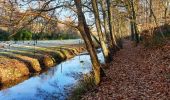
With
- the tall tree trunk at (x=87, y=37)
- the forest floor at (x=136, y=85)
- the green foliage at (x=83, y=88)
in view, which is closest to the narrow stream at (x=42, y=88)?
the green foliage at (x=83, y=88)

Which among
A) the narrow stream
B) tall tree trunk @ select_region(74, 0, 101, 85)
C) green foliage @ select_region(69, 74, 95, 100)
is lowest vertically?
the narrow stream

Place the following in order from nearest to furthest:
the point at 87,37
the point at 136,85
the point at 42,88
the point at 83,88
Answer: the point at 136,85 < the point at 87,37 < the point at 83,88 < the point at 42,88

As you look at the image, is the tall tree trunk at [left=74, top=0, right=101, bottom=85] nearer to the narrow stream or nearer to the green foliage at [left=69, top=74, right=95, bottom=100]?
the green foliage at [left=69, top=74, right=95, bottom=100]

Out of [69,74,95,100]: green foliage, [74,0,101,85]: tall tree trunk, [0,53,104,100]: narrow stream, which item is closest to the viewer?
[69,74,95,100]: green foliage

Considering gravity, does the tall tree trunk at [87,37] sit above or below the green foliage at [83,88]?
above

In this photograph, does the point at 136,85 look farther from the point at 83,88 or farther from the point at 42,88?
the point at 42,88

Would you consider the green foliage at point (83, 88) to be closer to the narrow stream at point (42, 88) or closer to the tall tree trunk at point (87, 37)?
the tall tree trunk at point (87, 37)

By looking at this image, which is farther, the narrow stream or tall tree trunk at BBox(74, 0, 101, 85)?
the narrow stream

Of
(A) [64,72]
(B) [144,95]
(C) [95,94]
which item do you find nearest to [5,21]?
(C) [95,94]

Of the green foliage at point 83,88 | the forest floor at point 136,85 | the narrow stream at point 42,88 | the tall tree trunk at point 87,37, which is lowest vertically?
the narrow stream at point 42,88

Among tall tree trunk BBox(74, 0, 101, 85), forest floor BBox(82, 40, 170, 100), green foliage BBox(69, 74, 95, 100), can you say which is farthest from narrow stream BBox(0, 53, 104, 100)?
forest floor BBox(82, 40, 170, 100)

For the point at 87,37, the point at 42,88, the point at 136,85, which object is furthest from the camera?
the point at 42,88

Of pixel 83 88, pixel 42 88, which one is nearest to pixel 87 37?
pixel 83 88

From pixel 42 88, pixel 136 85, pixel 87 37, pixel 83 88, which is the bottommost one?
pixel 42 88
